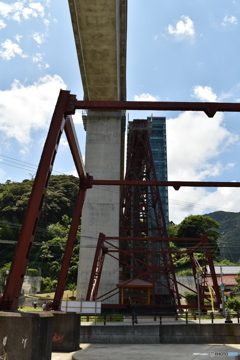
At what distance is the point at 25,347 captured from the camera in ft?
20.0

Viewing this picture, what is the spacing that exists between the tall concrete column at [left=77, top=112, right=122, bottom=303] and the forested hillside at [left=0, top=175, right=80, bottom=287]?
23902 millimetres

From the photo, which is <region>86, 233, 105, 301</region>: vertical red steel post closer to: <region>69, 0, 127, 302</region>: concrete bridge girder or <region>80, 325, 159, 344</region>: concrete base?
<region>69, 0, 127, 302</region>: concrete bridge girder

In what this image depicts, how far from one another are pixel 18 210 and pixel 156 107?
59.5 m

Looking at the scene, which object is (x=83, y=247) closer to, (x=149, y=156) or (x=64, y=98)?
(x=149, y=156)

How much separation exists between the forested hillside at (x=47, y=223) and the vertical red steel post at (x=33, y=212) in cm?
4520

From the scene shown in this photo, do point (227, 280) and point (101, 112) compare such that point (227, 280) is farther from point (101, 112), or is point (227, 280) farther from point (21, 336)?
point (21, 336)

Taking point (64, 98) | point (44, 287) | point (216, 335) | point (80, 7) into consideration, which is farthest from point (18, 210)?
point (64, 98)

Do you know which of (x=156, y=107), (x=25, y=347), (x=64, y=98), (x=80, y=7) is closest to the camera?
(x=25, y=347)

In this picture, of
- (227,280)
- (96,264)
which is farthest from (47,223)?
(96,264)

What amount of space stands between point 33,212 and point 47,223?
2465 inches

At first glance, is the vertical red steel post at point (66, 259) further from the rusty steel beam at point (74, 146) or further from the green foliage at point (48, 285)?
the green foliage at point (48, 285)

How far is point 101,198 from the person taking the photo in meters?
30.6

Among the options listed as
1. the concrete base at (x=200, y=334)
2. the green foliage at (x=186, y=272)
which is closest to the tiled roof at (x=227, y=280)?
the green foliage at (x=186, y=272)

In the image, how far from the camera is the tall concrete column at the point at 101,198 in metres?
29.0
